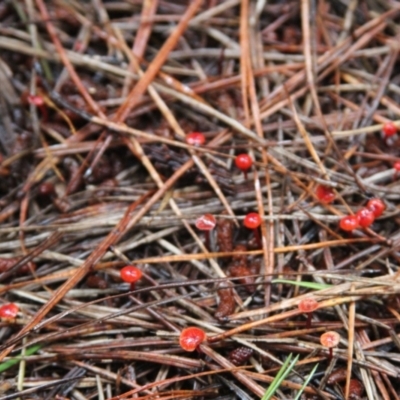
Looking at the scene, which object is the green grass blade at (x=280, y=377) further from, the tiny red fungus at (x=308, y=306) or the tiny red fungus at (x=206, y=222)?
the tiny red fungus at (x=206, y=222)

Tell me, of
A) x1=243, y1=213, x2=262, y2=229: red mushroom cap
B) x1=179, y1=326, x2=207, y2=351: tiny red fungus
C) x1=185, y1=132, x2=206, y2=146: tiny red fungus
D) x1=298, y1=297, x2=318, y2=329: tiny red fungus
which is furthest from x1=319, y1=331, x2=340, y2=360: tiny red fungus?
x1=185, y1=132, x2=206, y2=146: tiny red fungus

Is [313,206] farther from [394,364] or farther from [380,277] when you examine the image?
[394,364]

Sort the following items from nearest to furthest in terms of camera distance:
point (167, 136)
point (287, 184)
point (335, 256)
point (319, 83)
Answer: point (335, 256)
point (287, 184)
point (167, 136)
point (319, 83)

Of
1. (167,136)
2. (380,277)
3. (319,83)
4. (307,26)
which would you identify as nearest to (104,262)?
(167,136)

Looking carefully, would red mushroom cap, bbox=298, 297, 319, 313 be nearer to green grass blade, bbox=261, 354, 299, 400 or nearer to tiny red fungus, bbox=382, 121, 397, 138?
green grass blade, bbox=261, 354, 299, 400

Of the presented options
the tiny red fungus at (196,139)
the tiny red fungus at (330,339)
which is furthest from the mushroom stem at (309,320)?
the tiny red fungus at (196,139)

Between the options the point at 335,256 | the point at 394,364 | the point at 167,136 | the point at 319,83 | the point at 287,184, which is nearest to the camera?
the point at 394,364

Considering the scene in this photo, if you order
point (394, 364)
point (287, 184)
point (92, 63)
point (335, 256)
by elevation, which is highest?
point (92, 63)
